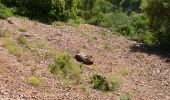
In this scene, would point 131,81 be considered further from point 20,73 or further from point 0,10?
point 0,10

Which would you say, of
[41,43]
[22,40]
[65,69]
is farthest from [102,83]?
[22,40]

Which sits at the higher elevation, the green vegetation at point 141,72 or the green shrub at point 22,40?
the green shrub at point 22,40

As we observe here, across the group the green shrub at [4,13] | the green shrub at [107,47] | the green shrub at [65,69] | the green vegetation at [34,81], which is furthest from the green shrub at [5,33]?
the green shrub at [107,47]

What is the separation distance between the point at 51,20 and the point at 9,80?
36.3 feet

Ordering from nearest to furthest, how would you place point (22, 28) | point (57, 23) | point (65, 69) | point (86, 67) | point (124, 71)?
point (65, 69) → point (86, 67) → point (124, 71) → point (22, 28) → point (57, 23)

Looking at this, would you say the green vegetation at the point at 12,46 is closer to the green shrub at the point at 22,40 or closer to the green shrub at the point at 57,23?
the green shrub at the point at 22,40

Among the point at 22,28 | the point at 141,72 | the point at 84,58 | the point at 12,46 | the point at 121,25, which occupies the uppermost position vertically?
the point at 22,28

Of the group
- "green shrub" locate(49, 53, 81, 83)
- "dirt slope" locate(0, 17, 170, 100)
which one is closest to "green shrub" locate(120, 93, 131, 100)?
"dirt slope" locate(0, 17, 170, 100)

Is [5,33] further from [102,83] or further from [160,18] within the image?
[160,18]

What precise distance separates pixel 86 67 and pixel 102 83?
205 centimetres

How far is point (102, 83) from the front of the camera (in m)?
14.4

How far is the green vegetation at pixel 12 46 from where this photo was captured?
15094 mm

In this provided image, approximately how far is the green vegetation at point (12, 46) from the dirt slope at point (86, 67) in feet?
0.76

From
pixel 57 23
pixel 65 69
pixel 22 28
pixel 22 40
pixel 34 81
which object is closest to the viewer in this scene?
pixel 34 81
